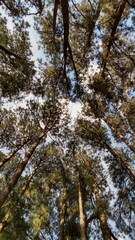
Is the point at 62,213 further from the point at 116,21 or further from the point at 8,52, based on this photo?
the point at 116,21

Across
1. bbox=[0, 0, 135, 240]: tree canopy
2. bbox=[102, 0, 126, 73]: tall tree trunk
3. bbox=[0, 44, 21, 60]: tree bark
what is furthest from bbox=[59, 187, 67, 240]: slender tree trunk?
bbox=[102, 0, 126, 73]: tall tree trunk

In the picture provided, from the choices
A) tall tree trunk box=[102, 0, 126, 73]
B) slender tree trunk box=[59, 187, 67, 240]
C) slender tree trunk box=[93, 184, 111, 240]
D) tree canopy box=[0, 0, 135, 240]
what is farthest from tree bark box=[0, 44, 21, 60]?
slender tree trunk box=[93, 184, 111, 240]

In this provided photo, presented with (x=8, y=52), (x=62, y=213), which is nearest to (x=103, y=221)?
(x=62, y=213)

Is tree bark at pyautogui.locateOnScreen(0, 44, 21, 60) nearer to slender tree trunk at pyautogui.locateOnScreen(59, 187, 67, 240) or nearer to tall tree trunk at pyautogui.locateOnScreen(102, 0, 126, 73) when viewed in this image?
tall tree trunk at pyautogui.locateOnScreen(102, 0, 126, 73)

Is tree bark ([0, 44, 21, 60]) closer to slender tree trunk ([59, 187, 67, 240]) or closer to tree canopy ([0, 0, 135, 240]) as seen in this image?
tree canopy ([0, 0, 135, 240])

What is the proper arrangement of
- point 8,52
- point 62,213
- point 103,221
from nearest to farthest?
point 103,221 < point 62,213 < point 8,52

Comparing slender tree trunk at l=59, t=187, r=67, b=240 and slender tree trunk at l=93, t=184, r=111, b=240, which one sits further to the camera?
slender tree trunk at l=59, t=187, r=67, b=240

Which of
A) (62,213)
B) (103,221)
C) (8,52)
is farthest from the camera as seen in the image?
(8,52)

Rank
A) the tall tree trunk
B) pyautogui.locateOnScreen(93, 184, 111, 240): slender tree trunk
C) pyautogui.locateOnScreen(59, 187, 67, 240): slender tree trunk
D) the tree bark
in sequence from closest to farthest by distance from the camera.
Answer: pyautogui.locateOnScreen(93, 184, 111, 240): slender tree trunk < pyautogui.locateOnScreen(59, 187, 67, 240): slender tree trunk < the tall tree trunk < the tree bark

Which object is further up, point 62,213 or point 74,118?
point 74,118

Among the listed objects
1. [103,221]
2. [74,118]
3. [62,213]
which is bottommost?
[103,221]

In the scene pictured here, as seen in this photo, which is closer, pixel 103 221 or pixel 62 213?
pixel 103 221

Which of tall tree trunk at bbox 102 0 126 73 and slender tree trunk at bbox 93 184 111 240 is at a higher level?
tall tree trunk at bbox 102 0 126 73

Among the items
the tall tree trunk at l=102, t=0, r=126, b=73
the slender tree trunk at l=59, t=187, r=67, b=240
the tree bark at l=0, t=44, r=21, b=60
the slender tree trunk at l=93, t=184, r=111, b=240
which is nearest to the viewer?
the slender tree trunk at l=93, t=184, r=111, b=240
